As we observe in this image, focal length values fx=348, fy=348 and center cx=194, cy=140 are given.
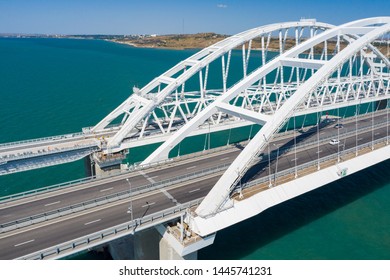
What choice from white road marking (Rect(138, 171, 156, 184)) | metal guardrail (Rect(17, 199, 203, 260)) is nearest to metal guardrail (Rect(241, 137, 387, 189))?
metal guardrail (Rect(17, 199, 203, 260))

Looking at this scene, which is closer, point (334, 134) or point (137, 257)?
point (137, 257)

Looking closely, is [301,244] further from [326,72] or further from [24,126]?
[24,126]

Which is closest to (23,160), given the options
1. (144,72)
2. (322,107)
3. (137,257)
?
(137,257)

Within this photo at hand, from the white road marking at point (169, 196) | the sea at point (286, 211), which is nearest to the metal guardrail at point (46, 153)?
the sea at point (286, 211)

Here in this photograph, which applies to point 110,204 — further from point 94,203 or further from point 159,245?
point 159,245

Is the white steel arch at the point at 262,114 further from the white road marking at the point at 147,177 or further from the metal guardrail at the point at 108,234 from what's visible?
the white road marking at the point at 147,177
